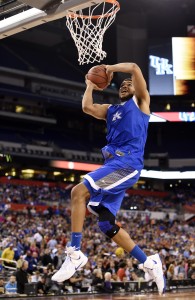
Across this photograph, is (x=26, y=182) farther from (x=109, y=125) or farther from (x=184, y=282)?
(x=109, y=125)

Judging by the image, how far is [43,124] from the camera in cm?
3591

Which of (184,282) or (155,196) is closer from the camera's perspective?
(184,282)

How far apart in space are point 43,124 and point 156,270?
101ft

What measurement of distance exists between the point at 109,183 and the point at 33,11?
3113mm

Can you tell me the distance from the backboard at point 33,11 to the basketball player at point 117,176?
1556 millimetres

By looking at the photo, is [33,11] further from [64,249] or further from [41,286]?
[64,249]

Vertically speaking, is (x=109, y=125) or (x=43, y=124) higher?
(x=43, y=124)

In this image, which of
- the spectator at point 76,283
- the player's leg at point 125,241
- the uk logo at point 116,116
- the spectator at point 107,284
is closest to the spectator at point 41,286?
the spectator at point 76,283

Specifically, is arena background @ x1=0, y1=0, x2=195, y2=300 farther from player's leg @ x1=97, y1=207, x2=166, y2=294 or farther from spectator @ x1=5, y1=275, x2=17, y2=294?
player's leg @ x1=97, y1=207, x2=166, y2=294

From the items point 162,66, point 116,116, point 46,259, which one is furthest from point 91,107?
point 162,66

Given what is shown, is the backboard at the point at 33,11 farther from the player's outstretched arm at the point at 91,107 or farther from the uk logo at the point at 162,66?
the uk logo at the point at 162,66

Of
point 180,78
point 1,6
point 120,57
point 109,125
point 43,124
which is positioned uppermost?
point 120,57

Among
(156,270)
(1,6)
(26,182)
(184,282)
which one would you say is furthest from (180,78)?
(156,270)

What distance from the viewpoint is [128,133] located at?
5.54 meters
